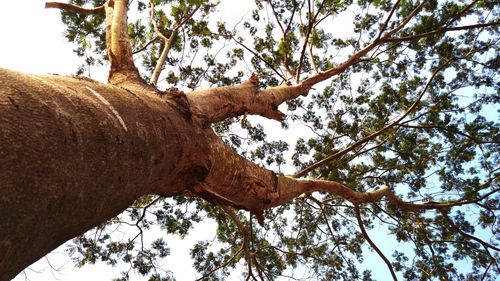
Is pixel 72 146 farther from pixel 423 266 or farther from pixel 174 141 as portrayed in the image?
pixel 423 266

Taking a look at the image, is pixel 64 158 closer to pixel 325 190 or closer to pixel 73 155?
pixel 73 155

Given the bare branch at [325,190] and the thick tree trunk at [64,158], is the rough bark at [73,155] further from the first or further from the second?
the bare branch at [325,190]

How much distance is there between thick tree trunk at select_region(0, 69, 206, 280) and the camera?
2.97 ft

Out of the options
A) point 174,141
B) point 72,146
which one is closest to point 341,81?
point 174,141

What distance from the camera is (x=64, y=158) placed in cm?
106

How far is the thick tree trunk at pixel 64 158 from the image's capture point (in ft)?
2.97

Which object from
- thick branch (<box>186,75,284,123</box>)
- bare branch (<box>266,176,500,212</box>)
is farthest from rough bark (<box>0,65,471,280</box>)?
bare branch (<box>266,176,500,212</box>)

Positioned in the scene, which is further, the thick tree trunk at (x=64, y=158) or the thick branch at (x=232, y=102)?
the thick branch at (x=232, y=102)

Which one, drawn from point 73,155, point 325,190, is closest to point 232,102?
point 325,190

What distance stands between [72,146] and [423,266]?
273 inches

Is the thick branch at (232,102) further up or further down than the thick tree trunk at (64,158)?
further up

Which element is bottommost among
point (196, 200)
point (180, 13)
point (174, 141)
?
point (174, 141)

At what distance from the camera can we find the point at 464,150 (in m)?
6.97

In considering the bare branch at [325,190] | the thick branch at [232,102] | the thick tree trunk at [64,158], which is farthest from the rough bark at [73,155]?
the bare branch at [325,190]
